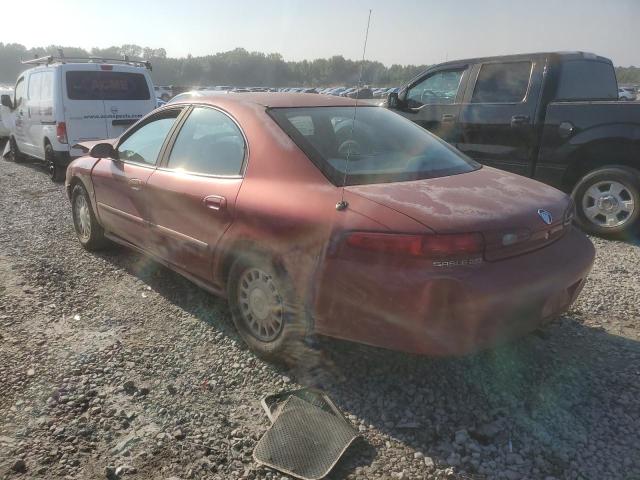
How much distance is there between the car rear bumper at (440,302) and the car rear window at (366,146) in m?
0.59

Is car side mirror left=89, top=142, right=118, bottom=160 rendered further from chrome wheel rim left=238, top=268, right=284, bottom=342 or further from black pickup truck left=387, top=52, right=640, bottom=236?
black pickup truck left=387, top=52, right=640, bottom=236

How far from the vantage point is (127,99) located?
30.7 feet

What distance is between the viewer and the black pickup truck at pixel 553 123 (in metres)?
5.29

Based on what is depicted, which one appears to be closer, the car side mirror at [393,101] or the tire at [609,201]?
the tire at [609,201]

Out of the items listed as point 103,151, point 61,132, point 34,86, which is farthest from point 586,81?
point 34,86

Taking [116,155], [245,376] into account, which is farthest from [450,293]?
[116,155]

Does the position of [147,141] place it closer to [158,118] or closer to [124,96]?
[158,118]

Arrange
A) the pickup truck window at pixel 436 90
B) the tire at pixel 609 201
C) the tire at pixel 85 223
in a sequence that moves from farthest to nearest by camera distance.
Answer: the pickup truck window at pixel 436 90 → the tire at pixel 609 201 → the tire at pixel 85 223

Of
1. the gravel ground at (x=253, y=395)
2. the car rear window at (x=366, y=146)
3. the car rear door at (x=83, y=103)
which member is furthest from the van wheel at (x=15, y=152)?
the car rear window at (x=366, y=146)

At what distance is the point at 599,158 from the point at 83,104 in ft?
25.6

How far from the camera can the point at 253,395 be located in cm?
283

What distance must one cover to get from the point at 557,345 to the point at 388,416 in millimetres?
1361

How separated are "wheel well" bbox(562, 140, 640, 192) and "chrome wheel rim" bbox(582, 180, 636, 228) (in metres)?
0.23

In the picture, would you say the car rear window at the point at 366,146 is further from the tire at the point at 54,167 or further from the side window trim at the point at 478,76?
the tire at the point at 54,167
